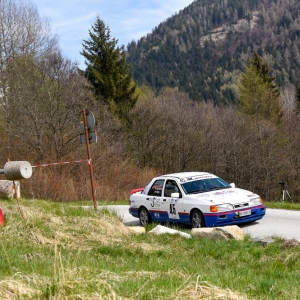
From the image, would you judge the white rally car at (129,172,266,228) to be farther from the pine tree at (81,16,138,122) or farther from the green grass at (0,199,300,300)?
the pine tree at (81,16,138,122)

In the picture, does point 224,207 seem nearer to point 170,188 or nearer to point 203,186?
point 203,186

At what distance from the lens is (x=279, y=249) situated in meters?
8.74

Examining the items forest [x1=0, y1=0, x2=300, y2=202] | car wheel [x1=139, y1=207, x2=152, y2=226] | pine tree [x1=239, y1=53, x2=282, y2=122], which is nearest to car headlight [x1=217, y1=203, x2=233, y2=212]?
car wheel [x1=139, y1=207, x2=152, y2=226]

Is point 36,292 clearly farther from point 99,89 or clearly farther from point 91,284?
point 99,89

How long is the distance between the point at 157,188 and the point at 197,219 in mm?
2214

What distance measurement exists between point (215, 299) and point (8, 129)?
100 feet

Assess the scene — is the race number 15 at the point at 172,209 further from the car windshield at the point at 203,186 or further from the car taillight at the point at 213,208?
the car taillight at the point at 213,208

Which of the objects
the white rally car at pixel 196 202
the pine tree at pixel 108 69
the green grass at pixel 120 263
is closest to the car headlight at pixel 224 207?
the white rally car at pixel 196 202

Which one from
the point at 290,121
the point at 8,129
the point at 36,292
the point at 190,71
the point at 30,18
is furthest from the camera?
the point at 190,71

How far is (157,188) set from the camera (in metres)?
15.1

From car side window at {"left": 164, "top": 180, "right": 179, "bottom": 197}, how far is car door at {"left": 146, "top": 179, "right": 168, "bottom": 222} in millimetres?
203

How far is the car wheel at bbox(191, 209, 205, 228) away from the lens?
13.2m

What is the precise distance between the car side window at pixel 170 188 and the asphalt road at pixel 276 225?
62.1 inches

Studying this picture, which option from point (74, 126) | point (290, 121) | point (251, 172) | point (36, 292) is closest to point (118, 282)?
point (36, 292)
